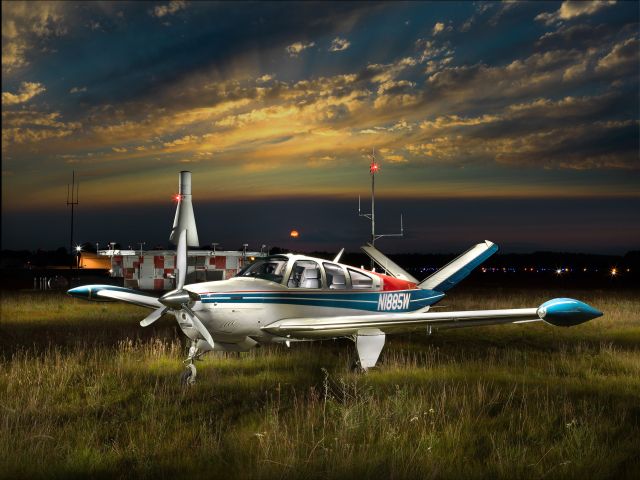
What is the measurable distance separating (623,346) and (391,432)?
1203cm

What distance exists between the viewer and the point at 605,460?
6.70m

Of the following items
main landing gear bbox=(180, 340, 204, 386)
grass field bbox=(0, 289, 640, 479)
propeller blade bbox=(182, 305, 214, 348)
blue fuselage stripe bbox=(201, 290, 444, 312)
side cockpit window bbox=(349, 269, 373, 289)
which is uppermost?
side cockpit window bbox=(349, 269, 373, 289)

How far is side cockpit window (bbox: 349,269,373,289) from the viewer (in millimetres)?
13842

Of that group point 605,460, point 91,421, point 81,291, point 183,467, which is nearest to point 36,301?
point 81,291

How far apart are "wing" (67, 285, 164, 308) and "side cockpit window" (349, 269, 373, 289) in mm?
4160

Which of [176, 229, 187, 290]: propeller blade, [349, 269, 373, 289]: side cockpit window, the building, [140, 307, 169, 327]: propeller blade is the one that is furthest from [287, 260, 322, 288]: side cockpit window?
the building

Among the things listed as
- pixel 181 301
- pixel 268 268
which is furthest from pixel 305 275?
pixel 181 301

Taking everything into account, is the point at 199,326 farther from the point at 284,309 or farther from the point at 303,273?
the point at 303,273

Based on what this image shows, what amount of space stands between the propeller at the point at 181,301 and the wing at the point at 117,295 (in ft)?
1.92

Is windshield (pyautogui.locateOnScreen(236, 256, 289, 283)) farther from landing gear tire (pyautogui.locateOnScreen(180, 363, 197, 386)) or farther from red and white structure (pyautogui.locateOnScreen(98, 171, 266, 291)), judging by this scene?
red and white structure (pyautogui.locateOnScreen(98, 171, 266, 291))

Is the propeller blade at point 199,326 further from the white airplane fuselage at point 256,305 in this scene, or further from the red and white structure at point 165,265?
the red and white structure at point 165,265

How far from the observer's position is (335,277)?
13641 millimetres

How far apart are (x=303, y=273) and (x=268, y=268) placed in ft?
2.45

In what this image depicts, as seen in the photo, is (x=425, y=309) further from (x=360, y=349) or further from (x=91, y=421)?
(x=91, y=421)
